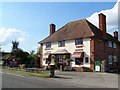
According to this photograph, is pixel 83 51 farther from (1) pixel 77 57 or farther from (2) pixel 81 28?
(2) pixel 81 28

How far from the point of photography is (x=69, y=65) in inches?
1538

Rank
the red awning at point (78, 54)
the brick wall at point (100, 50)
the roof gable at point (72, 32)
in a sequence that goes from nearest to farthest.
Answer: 1. the brick wall at point (100, 50)
2. the red awning at point (78, 54)
3. the roof gable at point (72, 32)

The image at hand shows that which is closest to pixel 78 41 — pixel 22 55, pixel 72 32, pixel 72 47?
pixel 72 47

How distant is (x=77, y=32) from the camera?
3997cm

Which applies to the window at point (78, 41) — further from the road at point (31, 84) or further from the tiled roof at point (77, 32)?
the road at point (31, 84)

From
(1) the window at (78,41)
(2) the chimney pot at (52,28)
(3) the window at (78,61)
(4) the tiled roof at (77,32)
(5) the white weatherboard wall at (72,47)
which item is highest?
(2) the chimney pot at (52,28)

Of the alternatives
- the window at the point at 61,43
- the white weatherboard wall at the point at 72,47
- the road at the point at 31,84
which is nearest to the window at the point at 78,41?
the white weatherboard wall at the point at 72,47

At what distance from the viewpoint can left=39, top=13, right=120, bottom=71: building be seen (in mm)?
36344

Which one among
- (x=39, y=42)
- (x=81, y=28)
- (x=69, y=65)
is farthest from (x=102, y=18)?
(x=39, y=42)

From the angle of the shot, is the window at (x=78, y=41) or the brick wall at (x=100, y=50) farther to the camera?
the window at (x=78, y=41)

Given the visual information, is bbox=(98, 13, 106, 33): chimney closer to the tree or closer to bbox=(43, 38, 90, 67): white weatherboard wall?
bbox=(43, 38, 90, 67): white weatherboard wall

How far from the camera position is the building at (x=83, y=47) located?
36344 millimetres

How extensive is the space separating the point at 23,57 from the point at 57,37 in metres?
13.6

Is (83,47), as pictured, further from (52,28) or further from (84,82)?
(84,82)
